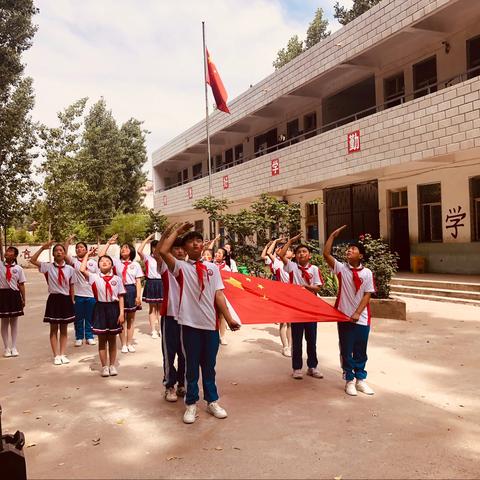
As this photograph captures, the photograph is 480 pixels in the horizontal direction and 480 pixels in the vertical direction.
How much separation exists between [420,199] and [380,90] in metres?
3.93

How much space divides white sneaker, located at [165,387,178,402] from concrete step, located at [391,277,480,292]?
29.0 feet

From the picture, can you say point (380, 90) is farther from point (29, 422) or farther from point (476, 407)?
point (29, 422)

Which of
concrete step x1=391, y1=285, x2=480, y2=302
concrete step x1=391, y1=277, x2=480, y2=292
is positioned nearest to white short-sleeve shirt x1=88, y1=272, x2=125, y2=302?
concrete step x1=391, y1=285, x2=480, y2=302

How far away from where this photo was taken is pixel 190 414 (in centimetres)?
459

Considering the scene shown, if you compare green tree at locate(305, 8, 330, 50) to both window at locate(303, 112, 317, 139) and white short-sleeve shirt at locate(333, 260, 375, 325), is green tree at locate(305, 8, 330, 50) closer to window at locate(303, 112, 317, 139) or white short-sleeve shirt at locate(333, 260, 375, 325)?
window at locate(303, 112, 317, 139)

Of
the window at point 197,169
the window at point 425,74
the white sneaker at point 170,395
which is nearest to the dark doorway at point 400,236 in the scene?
the window at point 425,74

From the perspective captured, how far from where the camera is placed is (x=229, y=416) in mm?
4723

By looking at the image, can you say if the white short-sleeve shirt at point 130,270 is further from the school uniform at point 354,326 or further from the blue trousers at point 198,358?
the school uniform at point 354,326

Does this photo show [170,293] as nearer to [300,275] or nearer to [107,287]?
[107,287]

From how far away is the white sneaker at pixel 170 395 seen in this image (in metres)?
5.21

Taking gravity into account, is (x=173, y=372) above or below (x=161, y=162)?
below

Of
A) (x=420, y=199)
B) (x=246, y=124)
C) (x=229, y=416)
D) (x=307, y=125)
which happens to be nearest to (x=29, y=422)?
(x=229, y=416)

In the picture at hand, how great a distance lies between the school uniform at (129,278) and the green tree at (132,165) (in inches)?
1273

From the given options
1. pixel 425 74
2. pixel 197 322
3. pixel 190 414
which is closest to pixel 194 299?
pixel 197 322
